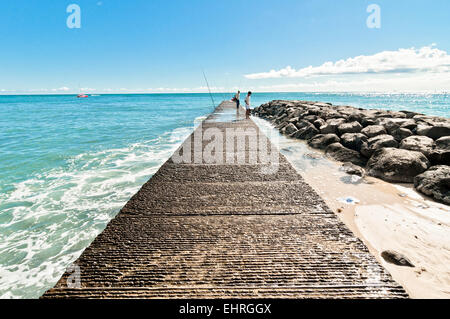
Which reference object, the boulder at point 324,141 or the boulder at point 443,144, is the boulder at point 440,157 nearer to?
the boulder at point 443,144

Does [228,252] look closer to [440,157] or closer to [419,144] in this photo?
[440,157]

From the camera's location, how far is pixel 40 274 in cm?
321

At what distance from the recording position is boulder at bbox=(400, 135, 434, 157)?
236 inches

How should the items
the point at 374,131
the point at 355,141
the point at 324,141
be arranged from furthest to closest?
the point at 324,141, the point at 374,131, the point at 355,141

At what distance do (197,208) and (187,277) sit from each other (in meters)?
1.43

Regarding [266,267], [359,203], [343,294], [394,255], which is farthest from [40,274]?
[359,203]

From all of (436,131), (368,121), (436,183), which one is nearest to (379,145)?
(436,131)

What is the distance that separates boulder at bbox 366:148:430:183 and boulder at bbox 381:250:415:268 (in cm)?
311

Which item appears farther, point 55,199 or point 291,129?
point 291,129

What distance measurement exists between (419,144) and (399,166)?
1.69m

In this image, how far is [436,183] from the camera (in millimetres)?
4465

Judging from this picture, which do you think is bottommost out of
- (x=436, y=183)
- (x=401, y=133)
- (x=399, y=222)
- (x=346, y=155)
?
(x=399, y=222)

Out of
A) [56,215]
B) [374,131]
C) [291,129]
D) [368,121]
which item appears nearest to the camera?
[56,215]

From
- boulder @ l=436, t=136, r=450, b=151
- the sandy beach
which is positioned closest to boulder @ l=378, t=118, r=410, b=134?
boulder @ l=436, t=136, r=450, b=151
